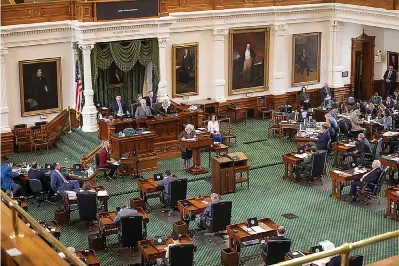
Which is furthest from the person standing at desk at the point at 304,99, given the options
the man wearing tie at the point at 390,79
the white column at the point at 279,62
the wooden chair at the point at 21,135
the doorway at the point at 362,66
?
the wooden chair at the point at 21,135

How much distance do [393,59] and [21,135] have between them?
14422mm

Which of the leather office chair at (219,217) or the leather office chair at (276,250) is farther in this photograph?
the leather office chair at (219,217)

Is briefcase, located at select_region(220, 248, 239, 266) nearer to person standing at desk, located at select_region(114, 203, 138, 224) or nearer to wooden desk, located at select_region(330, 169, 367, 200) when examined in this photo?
person standing at desk, located at select_region(114, 203, 138, 224)

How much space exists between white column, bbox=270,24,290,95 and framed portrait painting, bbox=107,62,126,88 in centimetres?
574

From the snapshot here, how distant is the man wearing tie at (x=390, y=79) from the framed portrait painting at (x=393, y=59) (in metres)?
0.48

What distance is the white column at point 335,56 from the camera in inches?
1073

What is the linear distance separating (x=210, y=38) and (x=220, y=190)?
8.23m

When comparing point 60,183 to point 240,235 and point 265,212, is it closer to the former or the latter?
point 265,212

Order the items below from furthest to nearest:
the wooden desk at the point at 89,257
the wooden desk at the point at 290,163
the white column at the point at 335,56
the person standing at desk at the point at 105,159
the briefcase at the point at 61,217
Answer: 1. the white column at the point at 335,56
2. the person standing at desk at the point at 105,159
3. the wooden desk at the point at 290,163
4. the briefcase at the point at 61,217
5. the wooden desk at the point at 89,257

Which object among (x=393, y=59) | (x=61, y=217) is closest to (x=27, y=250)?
(x=61, y=217)

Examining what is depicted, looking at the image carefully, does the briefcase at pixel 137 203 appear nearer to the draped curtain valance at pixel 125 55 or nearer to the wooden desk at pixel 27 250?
the draped curtain valance at pixel 125 55

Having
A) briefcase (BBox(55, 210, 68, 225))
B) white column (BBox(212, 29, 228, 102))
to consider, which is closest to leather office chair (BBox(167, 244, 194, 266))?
briefcase (BBox(55, 210, 68, 225))

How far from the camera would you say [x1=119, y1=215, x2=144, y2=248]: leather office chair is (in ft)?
47.0

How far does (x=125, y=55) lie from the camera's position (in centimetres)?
2336
